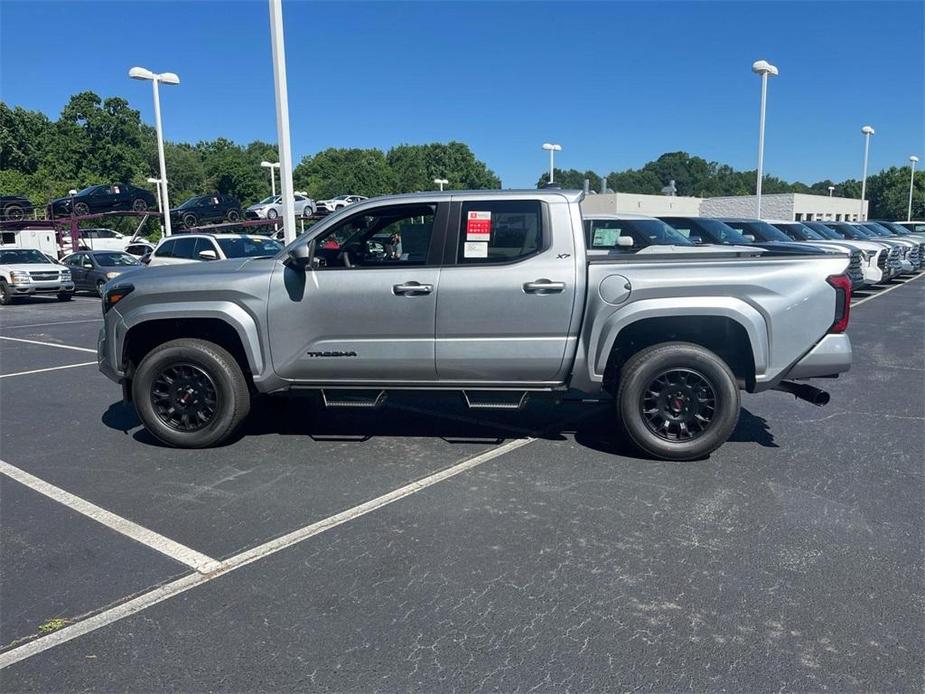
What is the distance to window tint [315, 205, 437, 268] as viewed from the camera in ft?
17.5

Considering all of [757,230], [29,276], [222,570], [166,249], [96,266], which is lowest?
[222,570]

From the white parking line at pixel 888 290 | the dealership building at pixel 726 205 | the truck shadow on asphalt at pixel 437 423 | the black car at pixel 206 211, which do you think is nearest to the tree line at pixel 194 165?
the dealership building at pixel 726 205

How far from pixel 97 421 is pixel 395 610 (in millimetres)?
4637

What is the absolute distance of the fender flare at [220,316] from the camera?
5.31m

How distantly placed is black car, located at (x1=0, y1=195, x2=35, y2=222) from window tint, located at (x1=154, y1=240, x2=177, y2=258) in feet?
60.0

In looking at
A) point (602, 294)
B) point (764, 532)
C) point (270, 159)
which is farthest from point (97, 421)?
point (270, 159)

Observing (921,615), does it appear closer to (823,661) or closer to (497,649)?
(823,661)

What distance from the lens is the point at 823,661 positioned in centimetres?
282

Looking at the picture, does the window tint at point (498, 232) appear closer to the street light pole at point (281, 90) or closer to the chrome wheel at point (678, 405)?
the chrome wheel at point (678, 405)

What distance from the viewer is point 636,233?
1049cm

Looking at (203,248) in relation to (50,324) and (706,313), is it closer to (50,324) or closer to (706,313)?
(50,324)

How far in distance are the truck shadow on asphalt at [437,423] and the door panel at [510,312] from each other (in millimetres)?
461

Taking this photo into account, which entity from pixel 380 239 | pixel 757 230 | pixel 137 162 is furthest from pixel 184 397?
pixel 137 162

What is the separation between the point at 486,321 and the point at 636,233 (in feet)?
19.9
